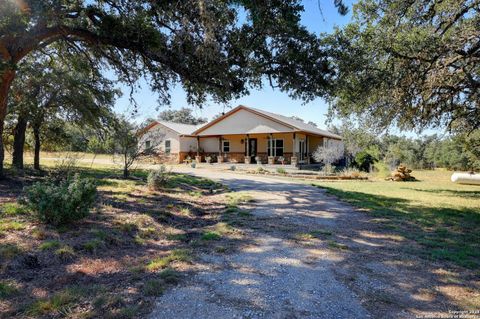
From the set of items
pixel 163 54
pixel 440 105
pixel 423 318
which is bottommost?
pixel 423 318

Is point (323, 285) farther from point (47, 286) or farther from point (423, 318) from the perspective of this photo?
point (47, 286)

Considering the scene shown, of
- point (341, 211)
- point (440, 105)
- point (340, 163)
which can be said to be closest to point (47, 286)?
point (341, 211)

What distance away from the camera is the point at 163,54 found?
26.8 ft

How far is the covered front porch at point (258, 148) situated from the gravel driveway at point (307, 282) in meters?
19.0

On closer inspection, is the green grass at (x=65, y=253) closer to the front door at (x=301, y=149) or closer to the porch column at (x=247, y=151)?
the porch column at (x=247, y=151)

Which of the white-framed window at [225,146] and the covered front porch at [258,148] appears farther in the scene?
the white-framed window at [225,146]

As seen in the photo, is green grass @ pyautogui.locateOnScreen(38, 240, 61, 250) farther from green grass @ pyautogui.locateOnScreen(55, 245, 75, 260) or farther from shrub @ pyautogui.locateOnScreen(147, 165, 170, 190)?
shrub @ pyautogui.locateOnScreen(147, 165, 170, 190)

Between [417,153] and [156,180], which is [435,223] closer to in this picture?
[156,180]

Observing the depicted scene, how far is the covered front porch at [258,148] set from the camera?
26359 mm

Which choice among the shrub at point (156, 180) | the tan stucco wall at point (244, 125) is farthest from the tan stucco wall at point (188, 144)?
the shrub at point (156, 180)

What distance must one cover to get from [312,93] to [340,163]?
2549 centimetres

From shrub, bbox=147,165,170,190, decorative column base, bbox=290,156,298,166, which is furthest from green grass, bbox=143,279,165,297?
decorative column base, bbox=290,156,298,166

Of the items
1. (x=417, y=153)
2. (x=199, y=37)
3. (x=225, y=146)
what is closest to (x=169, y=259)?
(x=199, y=37)

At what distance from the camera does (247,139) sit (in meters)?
27.0
